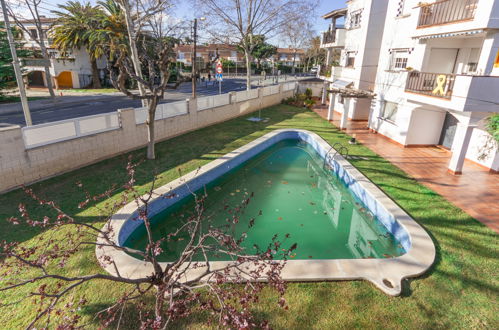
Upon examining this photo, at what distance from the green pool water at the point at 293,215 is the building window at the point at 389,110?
5856 mm

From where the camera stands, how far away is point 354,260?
21.5 ft

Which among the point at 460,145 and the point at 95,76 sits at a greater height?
the point at 95,76

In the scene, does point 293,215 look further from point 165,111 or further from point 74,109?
point 74,109

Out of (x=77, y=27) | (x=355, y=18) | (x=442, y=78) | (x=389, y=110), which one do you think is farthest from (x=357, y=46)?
(x=77, y=27)

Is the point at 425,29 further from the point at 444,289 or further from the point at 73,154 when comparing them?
the point at 73,154

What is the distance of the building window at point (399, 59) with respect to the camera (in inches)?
615

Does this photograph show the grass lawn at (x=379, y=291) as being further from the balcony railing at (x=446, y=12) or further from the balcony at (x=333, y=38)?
the balcony at (x=333, y=38)

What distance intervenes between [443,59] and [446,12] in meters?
2.29

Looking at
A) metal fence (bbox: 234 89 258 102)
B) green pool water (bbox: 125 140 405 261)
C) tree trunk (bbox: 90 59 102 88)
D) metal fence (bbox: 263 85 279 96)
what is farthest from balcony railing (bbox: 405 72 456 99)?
tree trunk (bbox: 90 59 102 88)

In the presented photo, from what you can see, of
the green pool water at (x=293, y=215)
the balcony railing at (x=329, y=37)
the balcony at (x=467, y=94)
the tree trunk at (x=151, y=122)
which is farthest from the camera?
the balcony railing at (x=329, y=37)

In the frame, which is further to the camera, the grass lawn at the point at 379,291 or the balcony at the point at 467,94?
the balcony at the point at 467,94

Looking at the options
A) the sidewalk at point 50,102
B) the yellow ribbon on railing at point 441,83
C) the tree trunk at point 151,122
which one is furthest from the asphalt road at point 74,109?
the yellow ribbon on railing at point 441,83

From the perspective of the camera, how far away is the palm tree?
30453mm

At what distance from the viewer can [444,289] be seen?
5781mm
